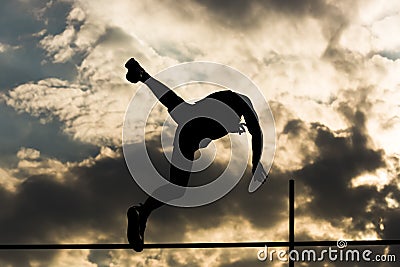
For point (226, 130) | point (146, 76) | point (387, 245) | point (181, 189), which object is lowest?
A: point (387, 245)

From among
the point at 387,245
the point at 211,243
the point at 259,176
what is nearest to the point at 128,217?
the point at 211,243

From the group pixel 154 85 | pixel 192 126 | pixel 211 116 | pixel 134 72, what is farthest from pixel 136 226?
pixel 134 72

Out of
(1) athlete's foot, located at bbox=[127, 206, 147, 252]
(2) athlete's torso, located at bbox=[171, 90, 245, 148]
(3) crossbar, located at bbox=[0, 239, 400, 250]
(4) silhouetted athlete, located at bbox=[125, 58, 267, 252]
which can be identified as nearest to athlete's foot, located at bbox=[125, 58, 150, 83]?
(4) silhouetted athlete, located at bbox=[125, 58, 267, 252]

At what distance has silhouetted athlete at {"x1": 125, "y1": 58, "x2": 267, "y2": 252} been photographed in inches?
485

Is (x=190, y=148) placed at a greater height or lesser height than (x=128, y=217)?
greater

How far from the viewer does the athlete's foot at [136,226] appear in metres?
12.8

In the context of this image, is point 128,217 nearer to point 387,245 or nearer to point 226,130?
point 226,130

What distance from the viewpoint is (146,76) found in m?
13.0

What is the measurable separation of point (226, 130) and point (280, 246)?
2.09 meters

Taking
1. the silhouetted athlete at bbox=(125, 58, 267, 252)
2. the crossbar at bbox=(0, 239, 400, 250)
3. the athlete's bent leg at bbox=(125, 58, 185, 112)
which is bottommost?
the crossbar at bbox=(0, 239, 400, 250)

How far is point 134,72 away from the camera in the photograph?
1295 cm

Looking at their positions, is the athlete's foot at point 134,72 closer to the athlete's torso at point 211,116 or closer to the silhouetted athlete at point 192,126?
the silhouetted athlete at point 192,126

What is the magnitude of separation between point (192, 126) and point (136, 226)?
1.92 metres

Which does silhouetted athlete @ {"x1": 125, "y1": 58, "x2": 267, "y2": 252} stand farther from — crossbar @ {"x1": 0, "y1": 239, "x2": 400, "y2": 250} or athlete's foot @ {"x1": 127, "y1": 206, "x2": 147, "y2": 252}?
crossbar @ {"x1": 0, "y1": 239, "x2": 400, "y2": 250}
